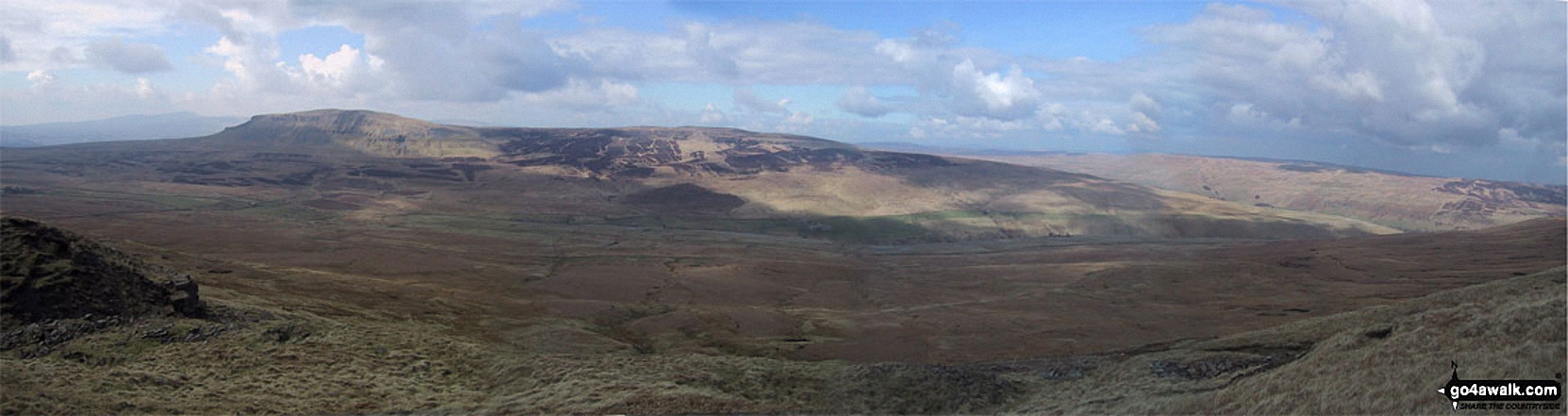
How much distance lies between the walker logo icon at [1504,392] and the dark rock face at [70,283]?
4255 cm

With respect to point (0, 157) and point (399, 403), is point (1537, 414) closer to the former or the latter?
point (399, 403)

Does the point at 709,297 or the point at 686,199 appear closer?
the point at 709,297

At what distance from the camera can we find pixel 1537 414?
1319 centimetres

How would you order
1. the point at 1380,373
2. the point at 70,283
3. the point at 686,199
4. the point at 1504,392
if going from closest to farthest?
the point at 1504,392 → the point at 1380,373 → the point at 70,283 → the point at 686,199

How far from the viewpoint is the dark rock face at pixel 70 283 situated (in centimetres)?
2864

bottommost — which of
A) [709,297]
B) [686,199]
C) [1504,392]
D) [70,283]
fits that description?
[709,297]

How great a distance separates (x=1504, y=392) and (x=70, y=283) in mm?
45259

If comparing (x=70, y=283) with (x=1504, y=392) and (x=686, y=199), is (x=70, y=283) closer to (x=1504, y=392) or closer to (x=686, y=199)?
(x=1504, y=392)

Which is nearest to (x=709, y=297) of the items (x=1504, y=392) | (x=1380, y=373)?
(x=1380, y=373)

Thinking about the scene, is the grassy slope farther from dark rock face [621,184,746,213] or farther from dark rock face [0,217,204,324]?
dark rock face [621,184,746,213]

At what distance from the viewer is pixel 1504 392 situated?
Result: 14273 mm

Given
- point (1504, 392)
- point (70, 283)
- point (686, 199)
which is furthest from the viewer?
point (686, 199)

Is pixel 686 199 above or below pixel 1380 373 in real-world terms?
below

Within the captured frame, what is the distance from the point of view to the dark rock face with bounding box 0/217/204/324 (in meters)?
28.6
